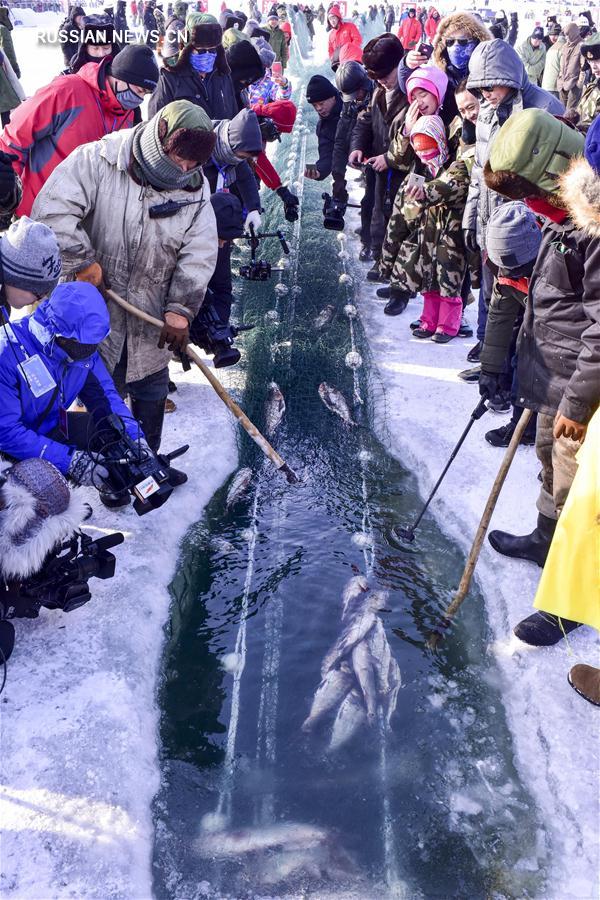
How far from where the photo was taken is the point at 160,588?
12.2 feet

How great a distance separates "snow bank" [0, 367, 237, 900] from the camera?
2.41 metres

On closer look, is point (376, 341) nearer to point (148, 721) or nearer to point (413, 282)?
point (413, 282)

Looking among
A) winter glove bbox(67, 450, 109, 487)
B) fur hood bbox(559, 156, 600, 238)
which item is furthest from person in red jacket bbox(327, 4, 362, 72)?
winter glove bbox(67, 450, 109, 487)

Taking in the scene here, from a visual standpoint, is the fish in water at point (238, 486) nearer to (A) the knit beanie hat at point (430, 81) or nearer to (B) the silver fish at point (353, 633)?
(B) the silver fish at point (353, 633)

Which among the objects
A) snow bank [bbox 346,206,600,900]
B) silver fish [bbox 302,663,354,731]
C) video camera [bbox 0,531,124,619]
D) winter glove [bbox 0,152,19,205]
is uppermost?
winter glove [bbox 0,152,19,205]

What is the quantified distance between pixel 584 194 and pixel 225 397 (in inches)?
88.6

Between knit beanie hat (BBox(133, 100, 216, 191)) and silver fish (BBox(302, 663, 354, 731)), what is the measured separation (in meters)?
2.50

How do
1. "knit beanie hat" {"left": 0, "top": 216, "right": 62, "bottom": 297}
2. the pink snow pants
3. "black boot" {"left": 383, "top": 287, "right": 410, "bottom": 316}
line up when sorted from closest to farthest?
"knit beanie hat" {"left": 0, "top": 216, "right": 62, "bottom": 297} → the pink snow pants → "black boot" {"left": 383, "top": 287, "right": 410, "bottom": 316}

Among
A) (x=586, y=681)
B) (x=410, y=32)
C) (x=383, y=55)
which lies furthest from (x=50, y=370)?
(x=410, y=32)

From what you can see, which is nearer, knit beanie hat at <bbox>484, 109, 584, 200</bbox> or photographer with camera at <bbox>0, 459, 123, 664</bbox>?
photographer with camera at <bbox>0, 459, 123, 664</bbox>

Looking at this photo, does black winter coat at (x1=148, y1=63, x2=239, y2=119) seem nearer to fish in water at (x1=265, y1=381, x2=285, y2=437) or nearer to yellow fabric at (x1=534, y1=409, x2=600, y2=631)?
fish in water at (x1=265, y1=381, x2=285, y2=437)

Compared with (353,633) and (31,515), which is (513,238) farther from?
(31,515)

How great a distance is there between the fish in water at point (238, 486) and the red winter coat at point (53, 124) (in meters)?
2.19

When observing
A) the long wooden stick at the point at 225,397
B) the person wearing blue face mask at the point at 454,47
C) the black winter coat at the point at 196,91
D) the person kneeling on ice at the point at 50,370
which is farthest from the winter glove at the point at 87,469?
the person wearing blue face mask at the point at 454,47
